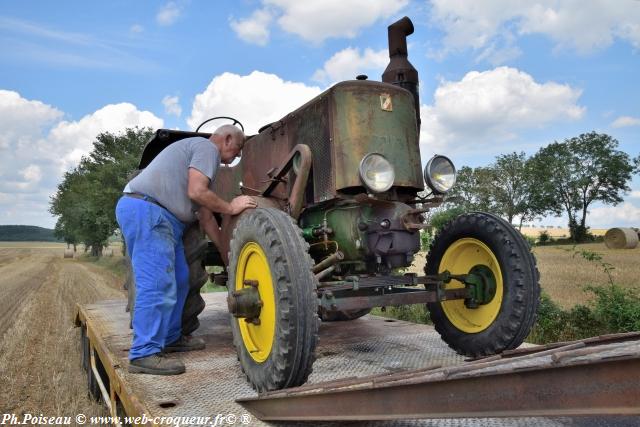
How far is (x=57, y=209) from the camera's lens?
138 feet

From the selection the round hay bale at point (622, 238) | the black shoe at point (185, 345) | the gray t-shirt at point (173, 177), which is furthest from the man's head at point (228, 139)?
the round hay bale at point (622, 238)

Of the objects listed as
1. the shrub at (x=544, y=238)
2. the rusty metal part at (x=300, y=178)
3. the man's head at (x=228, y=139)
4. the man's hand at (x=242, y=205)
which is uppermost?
the man's head at (x=228, y=139)

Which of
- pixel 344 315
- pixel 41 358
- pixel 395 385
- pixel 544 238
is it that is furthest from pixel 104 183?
pixel 544 238

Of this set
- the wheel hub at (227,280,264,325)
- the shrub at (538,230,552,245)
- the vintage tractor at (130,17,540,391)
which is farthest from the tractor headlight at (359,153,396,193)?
the shrub at (538,230,552,245)

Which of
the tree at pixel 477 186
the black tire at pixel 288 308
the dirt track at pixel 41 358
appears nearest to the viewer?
the black tire at pixel 288 308

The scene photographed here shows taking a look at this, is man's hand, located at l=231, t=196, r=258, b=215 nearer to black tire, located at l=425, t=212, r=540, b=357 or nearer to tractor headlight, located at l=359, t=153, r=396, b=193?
tractor headlight, located at l=359, t=153, r=396, b=193

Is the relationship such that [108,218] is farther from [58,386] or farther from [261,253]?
[261,253]

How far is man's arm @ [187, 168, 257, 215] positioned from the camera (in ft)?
9.93

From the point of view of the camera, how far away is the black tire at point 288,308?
2.25 metres

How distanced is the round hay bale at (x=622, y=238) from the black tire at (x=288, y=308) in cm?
2389

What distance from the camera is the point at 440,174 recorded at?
3.32m

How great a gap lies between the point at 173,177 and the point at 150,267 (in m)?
0.61

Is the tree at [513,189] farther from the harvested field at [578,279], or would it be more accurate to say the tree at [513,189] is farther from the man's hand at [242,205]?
the man's hand at [242,205]

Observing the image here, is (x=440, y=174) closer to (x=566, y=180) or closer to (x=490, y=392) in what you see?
(x=490, y=392)
